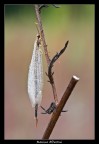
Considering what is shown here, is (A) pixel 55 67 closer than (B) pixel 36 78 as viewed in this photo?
No

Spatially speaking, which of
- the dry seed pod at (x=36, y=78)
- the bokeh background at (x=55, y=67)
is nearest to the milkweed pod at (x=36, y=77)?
the dry seed pod at (x=36, y=78)

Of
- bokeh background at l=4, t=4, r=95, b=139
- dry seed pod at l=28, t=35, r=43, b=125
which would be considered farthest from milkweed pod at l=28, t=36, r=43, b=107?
bokeh background at l=4, t=4, r=95, b=139

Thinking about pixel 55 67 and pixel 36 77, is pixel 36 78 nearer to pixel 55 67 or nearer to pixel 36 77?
pixel 36 77

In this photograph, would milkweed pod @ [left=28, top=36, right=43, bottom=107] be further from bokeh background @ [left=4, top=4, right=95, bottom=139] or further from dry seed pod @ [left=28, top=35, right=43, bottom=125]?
bokeh background @ [left=4, top=4, right=95, bottom=139]

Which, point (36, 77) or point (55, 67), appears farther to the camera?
point (55, 67)

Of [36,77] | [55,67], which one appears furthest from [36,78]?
[55,67]

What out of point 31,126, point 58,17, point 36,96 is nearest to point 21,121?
point 31,126

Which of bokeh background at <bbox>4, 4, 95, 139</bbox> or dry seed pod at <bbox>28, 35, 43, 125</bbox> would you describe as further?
bokeh background at <bbox>4, 4, 95, 139</bbox>
